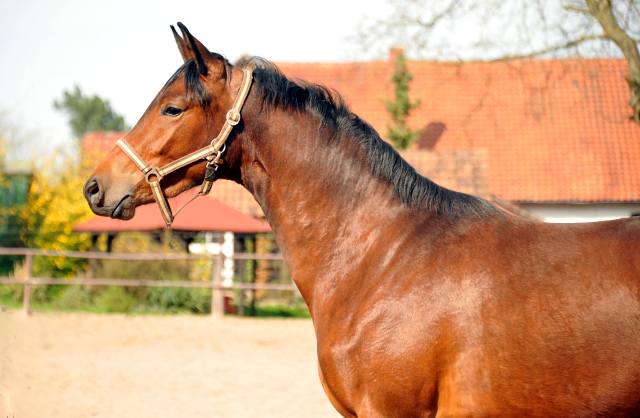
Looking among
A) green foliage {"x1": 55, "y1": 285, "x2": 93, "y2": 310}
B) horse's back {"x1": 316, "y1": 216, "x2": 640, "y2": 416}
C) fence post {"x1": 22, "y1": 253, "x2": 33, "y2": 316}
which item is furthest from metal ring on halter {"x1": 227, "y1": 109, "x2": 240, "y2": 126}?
green foliage {"x1": 55, "y1": 285, "x2": 93, "y2": 310}

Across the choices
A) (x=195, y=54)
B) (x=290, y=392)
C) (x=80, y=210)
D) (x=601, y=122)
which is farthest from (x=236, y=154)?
(x=601, y=122)

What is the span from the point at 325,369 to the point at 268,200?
897 mm

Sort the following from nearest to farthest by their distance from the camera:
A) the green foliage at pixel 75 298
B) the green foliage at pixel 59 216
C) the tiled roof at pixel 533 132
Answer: the green foliage at pixel 59 216 < the green foliage at pixel 75 298 < the tiled roof at pixel 533 132

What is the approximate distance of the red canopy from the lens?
13.9 m

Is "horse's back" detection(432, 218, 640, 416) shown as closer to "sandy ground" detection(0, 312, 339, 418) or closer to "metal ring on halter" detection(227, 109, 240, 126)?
"metal ring on halter" detection(227, 109, 240, 126)

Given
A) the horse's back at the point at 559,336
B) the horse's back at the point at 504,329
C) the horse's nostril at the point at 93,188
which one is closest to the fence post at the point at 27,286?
the horse's nostril at the point at 93,188

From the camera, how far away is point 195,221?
1428cm

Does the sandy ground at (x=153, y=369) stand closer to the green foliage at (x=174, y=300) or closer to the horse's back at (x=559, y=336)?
the green foliage at (x=174, y=300)

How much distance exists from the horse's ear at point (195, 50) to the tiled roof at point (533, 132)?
49.5 feet

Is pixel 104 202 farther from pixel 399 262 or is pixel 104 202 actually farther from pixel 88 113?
pixel 88 113

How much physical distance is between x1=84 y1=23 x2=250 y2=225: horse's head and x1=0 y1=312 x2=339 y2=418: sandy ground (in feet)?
5.70

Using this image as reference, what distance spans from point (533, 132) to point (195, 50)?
1964 centimetres

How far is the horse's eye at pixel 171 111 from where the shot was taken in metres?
2.59

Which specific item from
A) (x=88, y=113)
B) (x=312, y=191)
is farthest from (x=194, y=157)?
(x=88, y=113)
